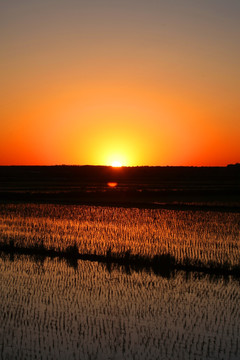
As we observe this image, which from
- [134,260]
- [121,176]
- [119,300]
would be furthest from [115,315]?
[121,176]

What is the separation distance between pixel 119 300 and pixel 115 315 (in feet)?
2.64

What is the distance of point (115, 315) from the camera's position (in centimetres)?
743

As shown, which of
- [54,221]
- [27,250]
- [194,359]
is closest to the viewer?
[194,359]

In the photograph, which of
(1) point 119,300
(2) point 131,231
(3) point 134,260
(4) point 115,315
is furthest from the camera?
(2) point 131,231

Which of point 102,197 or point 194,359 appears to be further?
point 102,197

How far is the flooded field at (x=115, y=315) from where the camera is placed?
6.08 meters

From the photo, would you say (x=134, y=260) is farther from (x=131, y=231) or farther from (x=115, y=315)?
(x=131, y=231)

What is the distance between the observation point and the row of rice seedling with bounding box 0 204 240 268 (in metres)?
12.2

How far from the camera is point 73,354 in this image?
592 cm

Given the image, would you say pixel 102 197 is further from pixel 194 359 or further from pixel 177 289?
pixel 194 359

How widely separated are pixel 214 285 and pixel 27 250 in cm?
515

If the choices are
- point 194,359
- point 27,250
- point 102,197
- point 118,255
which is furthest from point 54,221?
point 194,359

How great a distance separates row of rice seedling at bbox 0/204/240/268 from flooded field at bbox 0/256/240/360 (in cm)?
173

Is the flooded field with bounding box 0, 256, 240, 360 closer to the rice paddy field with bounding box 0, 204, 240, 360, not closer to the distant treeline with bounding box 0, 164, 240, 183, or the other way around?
the rice paddy field with bounding box 0, 204, 240, 360
